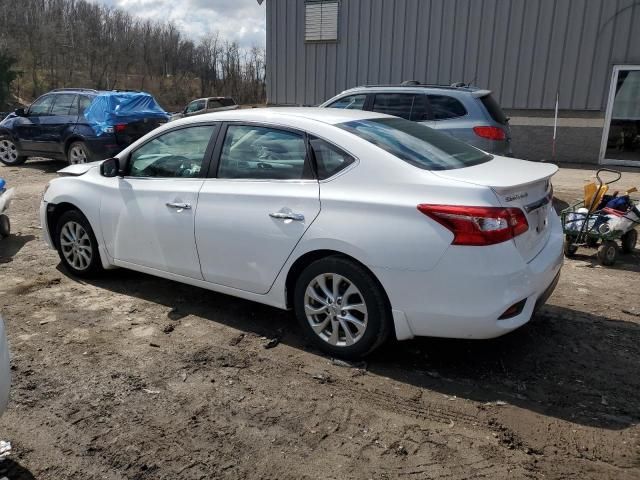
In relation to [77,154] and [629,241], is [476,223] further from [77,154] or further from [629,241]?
[77,154]

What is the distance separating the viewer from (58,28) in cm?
4244

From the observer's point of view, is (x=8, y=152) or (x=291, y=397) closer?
(x=291, y=397)

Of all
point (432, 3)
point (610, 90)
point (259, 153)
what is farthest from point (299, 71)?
point (259, 153)

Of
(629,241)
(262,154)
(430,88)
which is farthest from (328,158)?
(430,88)

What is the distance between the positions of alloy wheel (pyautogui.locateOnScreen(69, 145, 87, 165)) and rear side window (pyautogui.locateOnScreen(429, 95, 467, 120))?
23.6 ft

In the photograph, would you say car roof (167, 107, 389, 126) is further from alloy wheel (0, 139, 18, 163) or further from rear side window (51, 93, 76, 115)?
alloy wheel (0, 139, 18, 163)

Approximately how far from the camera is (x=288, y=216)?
12.0 ft

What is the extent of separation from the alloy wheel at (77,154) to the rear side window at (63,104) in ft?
2.68

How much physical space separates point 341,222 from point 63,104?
10430 millimetres

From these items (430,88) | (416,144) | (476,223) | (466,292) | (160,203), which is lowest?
(466,292)

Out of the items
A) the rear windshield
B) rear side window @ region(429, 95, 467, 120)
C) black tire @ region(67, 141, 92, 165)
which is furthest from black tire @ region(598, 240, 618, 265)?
black tire @ region(67, 141, 92, 165)

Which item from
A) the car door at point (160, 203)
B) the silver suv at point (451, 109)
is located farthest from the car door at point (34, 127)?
the car door at point (160, 203)

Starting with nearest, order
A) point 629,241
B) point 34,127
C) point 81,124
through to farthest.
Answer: point 629,241
point 81,124
point 34,127

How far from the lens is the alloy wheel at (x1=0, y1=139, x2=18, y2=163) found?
12898 millimetres
